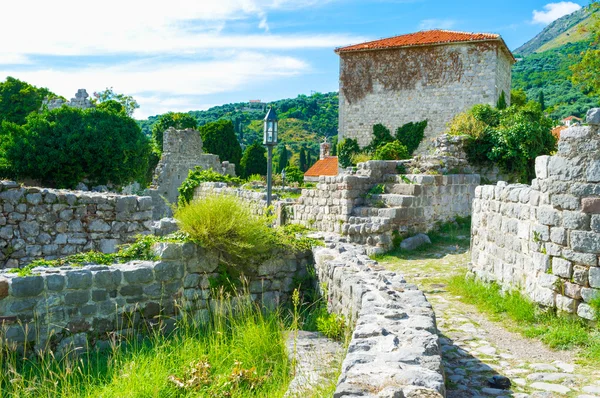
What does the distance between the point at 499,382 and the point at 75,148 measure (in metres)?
14.3

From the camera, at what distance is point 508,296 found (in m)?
6.58

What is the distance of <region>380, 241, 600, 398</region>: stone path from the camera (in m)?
4.01

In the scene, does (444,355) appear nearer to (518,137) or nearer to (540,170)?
(540,170)

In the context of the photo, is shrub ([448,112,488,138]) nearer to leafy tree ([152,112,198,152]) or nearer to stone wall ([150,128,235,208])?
stone wall ([150,128,235,208])

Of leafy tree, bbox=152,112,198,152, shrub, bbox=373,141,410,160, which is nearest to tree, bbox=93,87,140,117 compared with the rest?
leafy tree, bbox=152,112,198,152

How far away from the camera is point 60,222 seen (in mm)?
8758

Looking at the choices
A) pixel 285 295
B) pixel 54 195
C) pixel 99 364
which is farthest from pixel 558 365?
pixel 54 195

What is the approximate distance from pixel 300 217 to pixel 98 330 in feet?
28.7

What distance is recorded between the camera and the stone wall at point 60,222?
27.8 feet

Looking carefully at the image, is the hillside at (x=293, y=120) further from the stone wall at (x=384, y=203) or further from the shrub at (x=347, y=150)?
the stone wall at (x=384, y=203)

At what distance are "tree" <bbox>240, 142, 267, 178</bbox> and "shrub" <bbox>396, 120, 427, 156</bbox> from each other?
15231 millimetres

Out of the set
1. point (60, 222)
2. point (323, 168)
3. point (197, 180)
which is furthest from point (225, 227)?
point (323, 168)

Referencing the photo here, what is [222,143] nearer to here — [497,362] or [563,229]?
[563,229]

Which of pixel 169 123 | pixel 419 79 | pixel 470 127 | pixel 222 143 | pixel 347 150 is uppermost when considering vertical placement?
pixel 419 79
